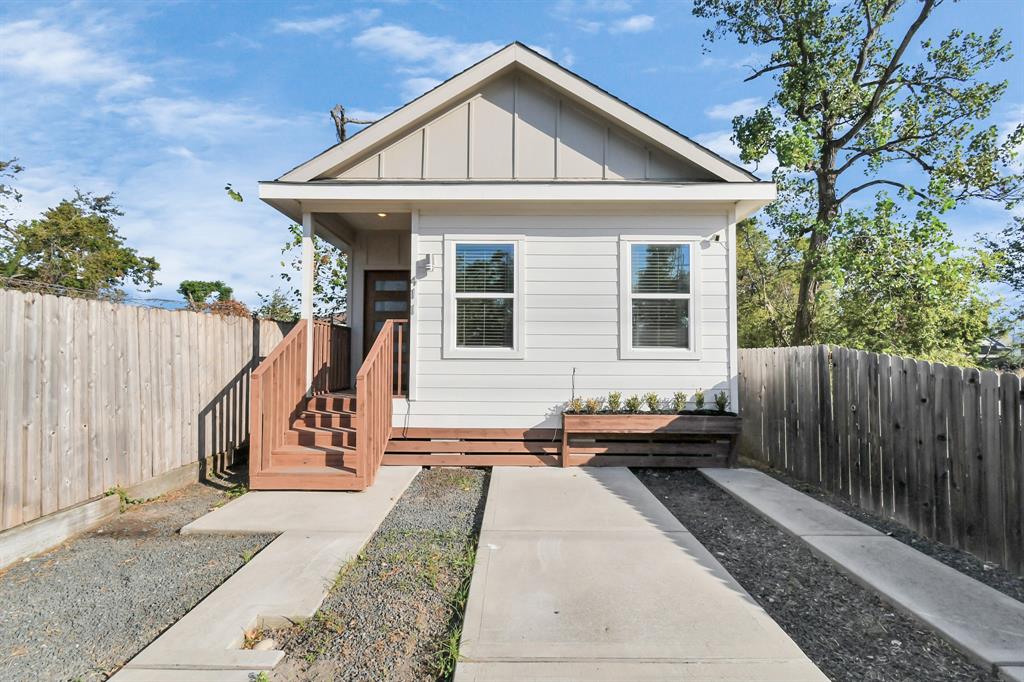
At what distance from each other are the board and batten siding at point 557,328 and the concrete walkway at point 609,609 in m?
2.08

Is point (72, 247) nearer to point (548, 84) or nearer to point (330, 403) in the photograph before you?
point (330, 403)

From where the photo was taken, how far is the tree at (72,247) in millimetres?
19734

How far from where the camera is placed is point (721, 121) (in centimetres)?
1284

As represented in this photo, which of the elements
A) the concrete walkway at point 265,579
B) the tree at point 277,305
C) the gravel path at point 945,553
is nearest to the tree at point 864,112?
Result: the gravel path at point 945,553

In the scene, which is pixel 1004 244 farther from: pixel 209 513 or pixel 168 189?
pixel 168 189

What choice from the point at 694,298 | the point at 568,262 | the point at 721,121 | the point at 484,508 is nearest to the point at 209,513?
the point at 484,508

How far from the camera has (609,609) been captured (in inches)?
102

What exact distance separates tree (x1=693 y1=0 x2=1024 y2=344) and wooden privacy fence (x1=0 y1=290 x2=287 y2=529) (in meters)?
10.9

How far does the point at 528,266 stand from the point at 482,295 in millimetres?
668

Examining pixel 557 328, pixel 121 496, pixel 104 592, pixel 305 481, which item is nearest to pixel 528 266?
pixel 557 328

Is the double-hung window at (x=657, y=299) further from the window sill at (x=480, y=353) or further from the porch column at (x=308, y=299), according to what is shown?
the porch column at (x=308, y=299)

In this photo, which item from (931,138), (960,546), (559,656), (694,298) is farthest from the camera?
(931,138)

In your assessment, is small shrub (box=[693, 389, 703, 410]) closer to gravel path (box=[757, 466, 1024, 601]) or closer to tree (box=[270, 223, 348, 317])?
gravel path (box=[757, 466, 1024, 601])

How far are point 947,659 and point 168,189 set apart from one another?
27.3 metres
